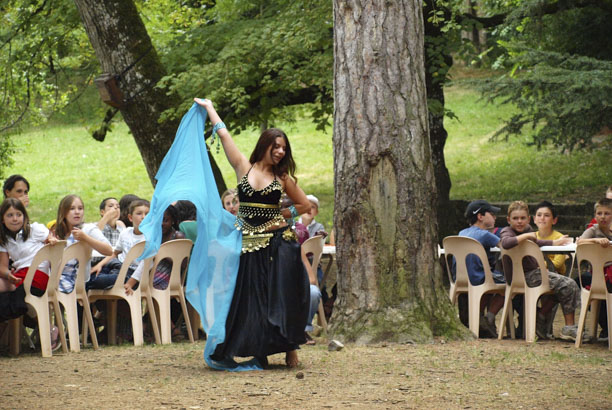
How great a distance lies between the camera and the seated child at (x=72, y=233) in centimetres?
823

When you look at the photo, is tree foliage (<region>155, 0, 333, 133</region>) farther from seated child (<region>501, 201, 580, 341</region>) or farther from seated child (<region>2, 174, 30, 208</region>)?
seated child (<region>501, 201, 580, 341</region>)

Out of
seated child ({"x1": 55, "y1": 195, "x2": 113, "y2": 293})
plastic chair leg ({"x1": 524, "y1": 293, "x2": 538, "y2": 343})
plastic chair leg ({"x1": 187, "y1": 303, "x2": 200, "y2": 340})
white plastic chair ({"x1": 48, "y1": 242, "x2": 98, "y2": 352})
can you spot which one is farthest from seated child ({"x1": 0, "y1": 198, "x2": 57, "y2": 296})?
plastic chair leg ({"x1": 524, "y1": 293, "x2": 538, "y2": 343})

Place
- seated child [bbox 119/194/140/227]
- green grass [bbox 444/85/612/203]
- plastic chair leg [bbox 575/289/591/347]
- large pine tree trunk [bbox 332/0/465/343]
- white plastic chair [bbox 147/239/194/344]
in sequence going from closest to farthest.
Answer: large pine tree trunk [bbox 332/0/465/343]
plastic chair leg [bbox 575/289/591/347]
white plastic chair [bbox 147/239/194/344]
seated child [bbox 119/194/140/227]
green grass [bbox 444/85/612/203]

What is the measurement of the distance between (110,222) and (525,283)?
14.4 ft

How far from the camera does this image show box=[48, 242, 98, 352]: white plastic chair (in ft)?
26.5

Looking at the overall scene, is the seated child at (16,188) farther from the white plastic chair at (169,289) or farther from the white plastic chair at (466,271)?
the white plastic chair at (466,271)

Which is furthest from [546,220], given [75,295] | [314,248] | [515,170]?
[515,170]

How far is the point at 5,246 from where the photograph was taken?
7.84 metres

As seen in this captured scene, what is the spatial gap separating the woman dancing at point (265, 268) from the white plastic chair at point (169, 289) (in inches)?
89.9

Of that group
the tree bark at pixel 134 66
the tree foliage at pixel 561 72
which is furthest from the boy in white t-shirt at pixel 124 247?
the tree foliage at pixel 561 72

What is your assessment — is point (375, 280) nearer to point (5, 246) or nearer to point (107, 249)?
point (107, 249)

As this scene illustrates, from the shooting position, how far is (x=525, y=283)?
28.5ft

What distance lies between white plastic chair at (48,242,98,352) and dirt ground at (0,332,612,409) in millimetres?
258

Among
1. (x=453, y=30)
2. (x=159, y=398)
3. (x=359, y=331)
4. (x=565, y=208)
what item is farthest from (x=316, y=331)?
(x=565, y=208)
